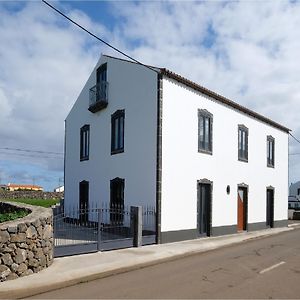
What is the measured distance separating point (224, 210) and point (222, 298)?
13.8 meters

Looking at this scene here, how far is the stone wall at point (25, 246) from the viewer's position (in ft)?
31.0

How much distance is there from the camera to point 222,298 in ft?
27.5

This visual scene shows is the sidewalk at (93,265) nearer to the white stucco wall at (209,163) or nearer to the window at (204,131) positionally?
the white stucco wall at (209,163)

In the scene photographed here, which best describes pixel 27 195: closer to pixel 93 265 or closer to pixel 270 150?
pixel 270 150

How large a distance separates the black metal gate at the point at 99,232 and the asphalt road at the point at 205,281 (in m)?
2.58

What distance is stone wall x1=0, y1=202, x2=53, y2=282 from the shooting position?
945 cm

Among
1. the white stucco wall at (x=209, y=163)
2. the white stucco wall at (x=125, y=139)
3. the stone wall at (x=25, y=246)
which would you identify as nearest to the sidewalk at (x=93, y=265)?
the stone wall at (x=25, y=246)

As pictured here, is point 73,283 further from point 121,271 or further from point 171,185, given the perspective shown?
point 171,185

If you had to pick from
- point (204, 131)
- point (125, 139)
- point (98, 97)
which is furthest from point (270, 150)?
point (125, 139)

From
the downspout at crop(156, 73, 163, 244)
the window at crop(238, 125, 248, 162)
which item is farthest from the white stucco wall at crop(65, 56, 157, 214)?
the window at crop(238, 125, 248, 162)

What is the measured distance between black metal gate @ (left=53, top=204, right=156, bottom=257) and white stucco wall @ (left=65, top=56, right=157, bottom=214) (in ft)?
3.79

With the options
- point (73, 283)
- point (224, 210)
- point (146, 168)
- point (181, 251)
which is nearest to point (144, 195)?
point (146, 168)

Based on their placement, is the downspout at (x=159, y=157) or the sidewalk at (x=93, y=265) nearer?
the sidewalk at (x=93, y=265)

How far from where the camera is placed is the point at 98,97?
22.6 metres
